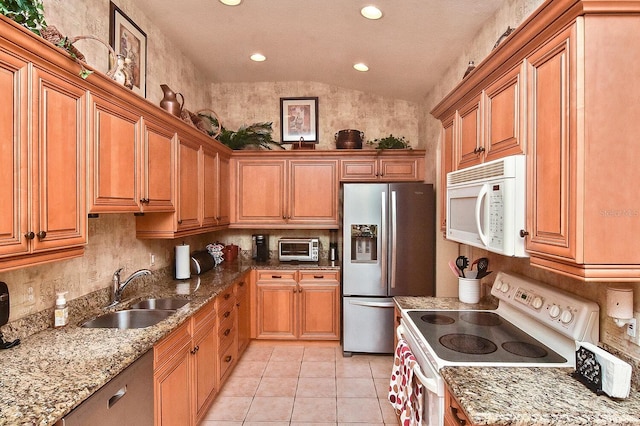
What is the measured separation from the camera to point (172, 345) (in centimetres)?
208

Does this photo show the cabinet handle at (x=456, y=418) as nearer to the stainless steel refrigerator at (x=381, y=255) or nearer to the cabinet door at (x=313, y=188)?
the stainless steel refrigerator at (x=381, y=255)

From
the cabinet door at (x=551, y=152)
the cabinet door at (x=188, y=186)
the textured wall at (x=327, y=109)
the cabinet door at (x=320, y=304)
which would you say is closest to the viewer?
the cabinet door at (x=551, y=152)

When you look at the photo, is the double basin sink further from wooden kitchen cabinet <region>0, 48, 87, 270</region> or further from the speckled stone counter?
the speckled stone counter

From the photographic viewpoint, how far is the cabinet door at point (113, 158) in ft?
Result: 6.04

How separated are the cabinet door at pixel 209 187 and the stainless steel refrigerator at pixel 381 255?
1313 mm

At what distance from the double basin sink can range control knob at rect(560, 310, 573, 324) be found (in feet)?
6.85

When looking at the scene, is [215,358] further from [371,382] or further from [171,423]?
[371,382]

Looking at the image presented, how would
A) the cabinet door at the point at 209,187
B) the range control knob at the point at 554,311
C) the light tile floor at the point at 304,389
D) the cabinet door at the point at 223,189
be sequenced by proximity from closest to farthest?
the range control knob at the point at 554,311, the light tile floor at the point at 304,389, the cabinet door at the point at 209,187, the cabinet door at the point at 223,189

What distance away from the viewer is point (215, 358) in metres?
2.87

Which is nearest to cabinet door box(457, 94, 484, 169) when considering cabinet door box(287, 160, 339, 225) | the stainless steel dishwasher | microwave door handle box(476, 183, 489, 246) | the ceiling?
microwave door handle box(476, 183, 489, 246)

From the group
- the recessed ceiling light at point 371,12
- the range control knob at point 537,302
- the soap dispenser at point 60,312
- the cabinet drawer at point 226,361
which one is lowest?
the cabinet drawer at point 226,361

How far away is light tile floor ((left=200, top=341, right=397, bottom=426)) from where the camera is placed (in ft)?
8.93

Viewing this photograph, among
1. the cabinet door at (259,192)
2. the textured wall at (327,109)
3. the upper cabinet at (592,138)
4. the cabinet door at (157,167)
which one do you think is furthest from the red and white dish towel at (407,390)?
the textured wall at (327,109)

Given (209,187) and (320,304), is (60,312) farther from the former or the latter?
(320,304)
